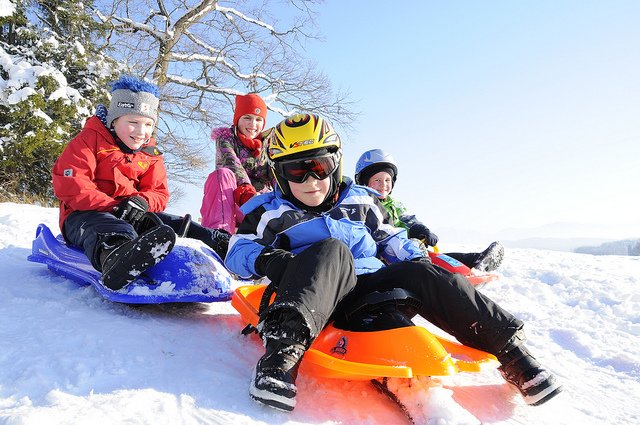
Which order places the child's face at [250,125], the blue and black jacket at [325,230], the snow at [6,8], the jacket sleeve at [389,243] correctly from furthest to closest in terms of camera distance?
the snow at [6,8] < the child's face at [250,125] < the jacket sleeve at [389,243] < the blue and black jacket at [325,230]

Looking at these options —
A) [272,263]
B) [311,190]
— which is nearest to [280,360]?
[272,263]

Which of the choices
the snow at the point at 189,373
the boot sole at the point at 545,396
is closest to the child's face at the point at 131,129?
the snow at the point at 189,373

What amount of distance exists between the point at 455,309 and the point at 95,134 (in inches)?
91.8

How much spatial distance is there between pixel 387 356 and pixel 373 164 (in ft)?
9.12

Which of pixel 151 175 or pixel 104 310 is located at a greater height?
pixel 151 175

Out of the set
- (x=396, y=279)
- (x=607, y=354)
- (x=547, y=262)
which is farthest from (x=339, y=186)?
(x=547, y=262)

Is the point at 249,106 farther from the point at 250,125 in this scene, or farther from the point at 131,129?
the point at 131,129

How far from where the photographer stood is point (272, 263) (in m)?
1.92

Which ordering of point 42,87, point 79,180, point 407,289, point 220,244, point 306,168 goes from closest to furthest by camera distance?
point 407,289
point 306,168
point 79,180
point 220,244
point 42,87

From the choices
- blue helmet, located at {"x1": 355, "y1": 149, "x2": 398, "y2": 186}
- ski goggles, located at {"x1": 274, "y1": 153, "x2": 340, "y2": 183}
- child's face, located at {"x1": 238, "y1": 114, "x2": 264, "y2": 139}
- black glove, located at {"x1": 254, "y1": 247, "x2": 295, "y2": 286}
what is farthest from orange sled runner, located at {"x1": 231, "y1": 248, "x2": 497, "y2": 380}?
child's face, located at {"x1": 238, "y1": 114, "x2": 264, "y2": 139}

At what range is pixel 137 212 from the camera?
282 centimetres

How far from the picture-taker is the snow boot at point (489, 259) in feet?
12.9

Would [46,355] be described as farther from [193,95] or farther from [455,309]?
[193,95]

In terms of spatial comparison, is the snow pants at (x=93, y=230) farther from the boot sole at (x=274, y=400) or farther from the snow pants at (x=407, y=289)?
the boot sole at (x=274, y=400)
